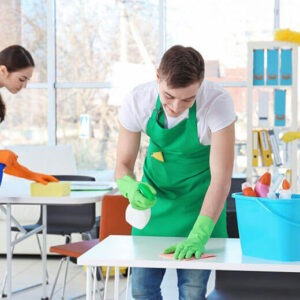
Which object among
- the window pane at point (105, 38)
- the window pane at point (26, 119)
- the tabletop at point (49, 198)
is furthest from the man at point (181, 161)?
the window pane at point (26, 119)

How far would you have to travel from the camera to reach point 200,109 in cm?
228

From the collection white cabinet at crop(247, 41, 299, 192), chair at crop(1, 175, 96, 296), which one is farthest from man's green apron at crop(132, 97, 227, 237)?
white cabinet at crop(247, 41, 299, 192)

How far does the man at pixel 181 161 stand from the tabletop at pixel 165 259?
8cm

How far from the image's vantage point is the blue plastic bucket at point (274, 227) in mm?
2021

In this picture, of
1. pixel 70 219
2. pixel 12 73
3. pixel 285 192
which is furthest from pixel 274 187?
pixel 70 219

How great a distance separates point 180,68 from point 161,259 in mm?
568

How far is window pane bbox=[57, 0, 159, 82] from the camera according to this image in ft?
21.4

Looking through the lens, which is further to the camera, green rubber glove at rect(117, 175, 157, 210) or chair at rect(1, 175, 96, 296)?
chair at rect(1, 175, 96, 296)

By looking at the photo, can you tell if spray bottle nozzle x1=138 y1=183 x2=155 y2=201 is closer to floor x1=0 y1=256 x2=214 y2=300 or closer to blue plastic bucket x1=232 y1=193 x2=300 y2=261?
blue plastic bucket x1=232 y1=193 x2=300 y2=261

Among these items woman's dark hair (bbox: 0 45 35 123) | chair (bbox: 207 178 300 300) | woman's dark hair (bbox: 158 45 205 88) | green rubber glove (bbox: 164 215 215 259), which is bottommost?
chair (bbox: 207 178 300 300)

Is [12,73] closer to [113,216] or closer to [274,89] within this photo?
[113,216]

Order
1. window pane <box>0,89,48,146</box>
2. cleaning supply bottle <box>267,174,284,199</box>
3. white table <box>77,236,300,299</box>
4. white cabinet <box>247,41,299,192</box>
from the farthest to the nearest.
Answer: window pane <box>0,89,48,146</box>
white cabinet <box>247,41,299,192</box>
cleaning supply bottle <box>267,174,284,199</box>
white table <box>77,236,300,299</box>

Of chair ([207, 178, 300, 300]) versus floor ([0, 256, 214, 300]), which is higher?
chair ([207, 178, 300, 300])

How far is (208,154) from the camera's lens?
2.38m
